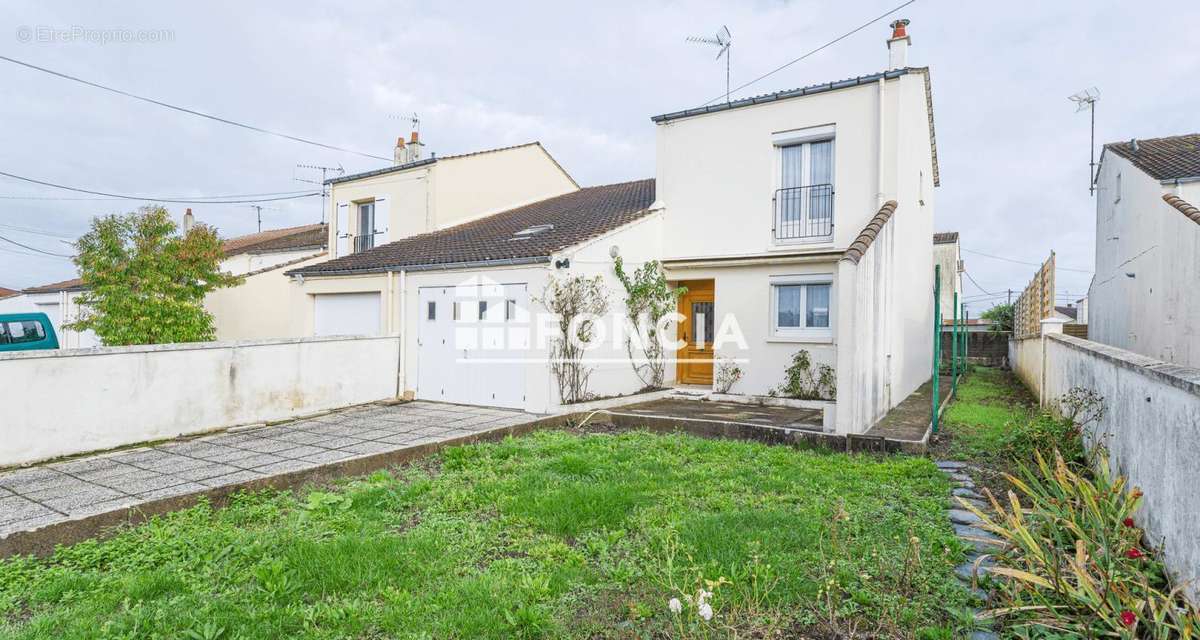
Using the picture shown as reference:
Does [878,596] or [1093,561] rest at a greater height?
[1093,561]

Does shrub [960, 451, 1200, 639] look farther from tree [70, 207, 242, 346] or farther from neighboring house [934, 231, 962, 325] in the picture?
neighboring house [934, 231, 962, 325]

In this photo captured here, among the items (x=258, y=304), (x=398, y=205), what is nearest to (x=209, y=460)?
(x=398, y=205)

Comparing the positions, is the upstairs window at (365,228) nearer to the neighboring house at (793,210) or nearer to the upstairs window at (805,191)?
the neighboring house at (793,210)

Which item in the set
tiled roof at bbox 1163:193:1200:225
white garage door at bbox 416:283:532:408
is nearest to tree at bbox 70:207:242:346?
white garage door at bbox 416:283:532:408

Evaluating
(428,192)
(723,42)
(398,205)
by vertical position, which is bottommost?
(398,205)

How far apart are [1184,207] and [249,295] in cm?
2443

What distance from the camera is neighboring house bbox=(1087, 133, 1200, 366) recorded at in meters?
10.3

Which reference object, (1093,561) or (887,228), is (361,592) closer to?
(1093,561)

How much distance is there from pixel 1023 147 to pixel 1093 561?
20.4 metres

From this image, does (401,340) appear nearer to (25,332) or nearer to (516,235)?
(516,235)

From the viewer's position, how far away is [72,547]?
4.62 meters

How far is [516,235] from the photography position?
13320 mm

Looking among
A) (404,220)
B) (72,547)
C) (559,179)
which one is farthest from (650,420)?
(559,179)
